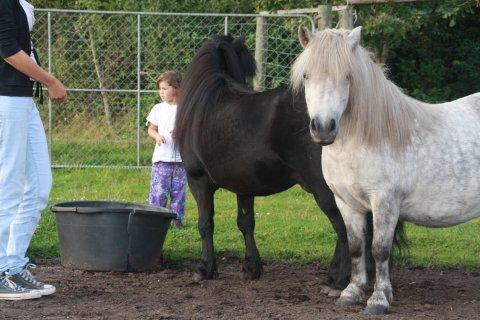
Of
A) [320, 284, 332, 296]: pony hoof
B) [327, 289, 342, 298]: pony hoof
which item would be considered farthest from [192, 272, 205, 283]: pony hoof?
[327, 289, 342, 298]: pony hoof

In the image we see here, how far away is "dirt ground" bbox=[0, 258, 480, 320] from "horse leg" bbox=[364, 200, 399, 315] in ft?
0.31

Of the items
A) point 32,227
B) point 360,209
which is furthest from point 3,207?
point 360,209

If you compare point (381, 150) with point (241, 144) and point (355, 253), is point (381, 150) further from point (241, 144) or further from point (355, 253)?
point (241, 144)

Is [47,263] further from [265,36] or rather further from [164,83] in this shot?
[265,36]

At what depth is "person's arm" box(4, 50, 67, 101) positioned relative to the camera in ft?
16.3

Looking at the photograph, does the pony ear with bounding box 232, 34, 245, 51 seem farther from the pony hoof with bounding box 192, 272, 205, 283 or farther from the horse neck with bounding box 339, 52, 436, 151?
the horse neck with bounding box 339, 52, 436, 151

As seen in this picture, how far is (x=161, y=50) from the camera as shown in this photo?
11.4 metres

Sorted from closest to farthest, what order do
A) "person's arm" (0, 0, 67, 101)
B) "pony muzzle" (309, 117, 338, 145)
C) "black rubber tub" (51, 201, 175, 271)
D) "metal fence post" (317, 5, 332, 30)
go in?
1. "pony muzzle" (309, 117, 338, 145)
2. "person's arm" (0, 0, 67, 101)
3. "black rubber tub" (51, 201, 175, 271)
4. "metal fence post" (317, 5, 332, 30)

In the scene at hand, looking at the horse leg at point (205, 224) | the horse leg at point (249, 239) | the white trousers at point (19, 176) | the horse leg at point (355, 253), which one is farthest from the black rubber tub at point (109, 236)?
the horse leg at point (355, 253)

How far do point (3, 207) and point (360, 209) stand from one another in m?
2.18

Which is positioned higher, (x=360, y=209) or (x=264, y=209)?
(x=360, y=209)

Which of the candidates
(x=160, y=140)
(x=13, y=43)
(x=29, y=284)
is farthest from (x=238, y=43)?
(x=29, y=284)

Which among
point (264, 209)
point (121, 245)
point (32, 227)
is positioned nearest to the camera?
point (32, 227)

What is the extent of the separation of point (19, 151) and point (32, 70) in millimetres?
498
